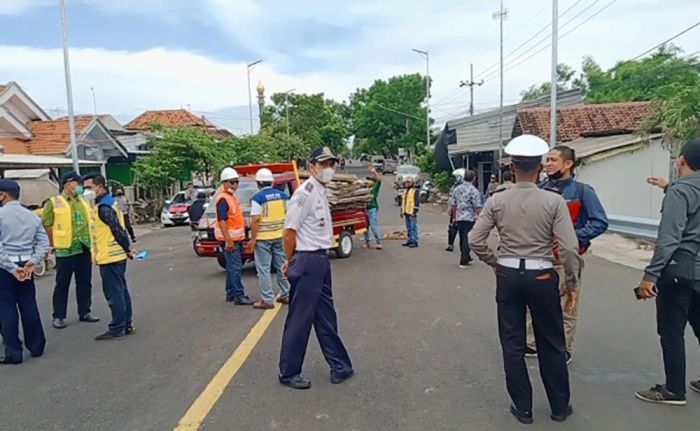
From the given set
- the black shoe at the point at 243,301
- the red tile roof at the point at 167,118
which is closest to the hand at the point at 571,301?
the black shoe at the point at 243,301

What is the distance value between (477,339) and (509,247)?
94.3 inches

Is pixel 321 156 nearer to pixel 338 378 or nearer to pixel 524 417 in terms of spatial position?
pixel 338 378

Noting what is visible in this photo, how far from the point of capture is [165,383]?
16.8 feet

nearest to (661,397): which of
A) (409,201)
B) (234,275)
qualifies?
(234,275)

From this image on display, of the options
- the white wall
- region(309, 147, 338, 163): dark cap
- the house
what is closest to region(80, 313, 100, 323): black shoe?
region(309, 147, 338, 163): dark cap

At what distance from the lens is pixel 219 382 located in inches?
200

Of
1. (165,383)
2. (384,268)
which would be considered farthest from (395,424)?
(384,268)

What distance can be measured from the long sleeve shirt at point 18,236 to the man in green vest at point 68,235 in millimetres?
926

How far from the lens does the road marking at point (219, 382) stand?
14.0ft

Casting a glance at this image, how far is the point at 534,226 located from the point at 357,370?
7.20 ft

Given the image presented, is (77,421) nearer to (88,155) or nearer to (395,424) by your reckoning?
(395,424)

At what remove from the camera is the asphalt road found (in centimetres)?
Answer: 429

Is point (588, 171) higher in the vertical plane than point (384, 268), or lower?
higher

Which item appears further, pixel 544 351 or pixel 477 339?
pixel 477 339
